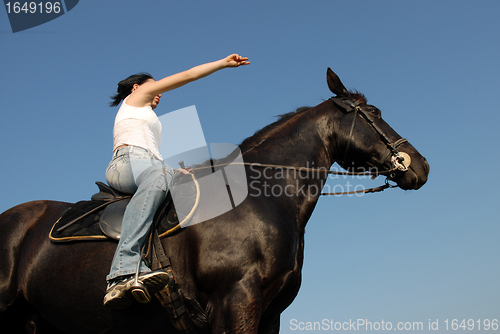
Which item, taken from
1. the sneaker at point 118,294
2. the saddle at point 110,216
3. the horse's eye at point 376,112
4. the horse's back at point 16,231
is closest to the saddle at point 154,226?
the saddle at point 110,216

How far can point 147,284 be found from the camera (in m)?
4.48

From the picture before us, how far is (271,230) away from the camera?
4863 millimetres

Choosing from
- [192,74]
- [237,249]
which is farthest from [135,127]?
[237,249]

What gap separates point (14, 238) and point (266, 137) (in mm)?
3675

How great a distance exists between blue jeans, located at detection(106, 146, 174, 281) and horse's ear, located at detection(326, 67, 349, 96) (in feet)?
9.23

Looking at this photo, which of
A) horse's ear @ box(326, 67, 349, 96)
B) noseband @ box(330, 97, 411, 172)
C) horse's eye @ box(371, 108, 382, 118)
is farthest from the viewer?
horse's ear @ box(326, 67, 349, 96)

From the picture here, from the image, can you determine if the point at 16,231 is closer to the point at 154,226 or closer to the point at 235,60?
the point at 154,226

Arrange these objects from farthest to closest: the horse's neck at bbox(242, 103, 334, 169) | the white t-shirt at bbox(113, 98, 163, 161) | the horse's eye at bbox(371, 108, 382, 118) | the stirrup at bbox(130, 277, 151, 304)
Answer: the horse's eye at bbox(371, 108, 382, 118)
the horse's neck at bbox(242, 103, 334, 169)
the white t-shirt at bbox(113, 98, 163, 161)
the stirrup at bbox(130, 277, 151, 304)

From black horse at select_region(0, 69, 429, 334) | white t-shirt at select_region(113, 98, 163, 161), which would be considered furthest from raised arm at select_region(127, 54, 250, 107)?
black horse at select_region(0, 69, 429, 334)

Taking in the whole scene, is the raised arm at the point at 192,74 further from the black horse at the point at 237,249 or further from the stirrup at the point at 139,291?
the stirrup at the point at 139,291

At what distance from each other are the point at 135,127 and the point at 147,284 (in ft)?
6.37

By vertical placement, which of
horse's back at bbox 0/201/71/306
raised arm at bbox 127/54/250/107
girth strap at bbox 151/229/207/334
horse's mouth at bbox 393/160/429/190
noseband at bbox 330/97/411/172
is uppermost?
raised arm at bbox 127/54/250/107

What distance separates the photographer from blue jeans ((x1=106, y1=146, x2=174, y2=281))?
15.0 ft

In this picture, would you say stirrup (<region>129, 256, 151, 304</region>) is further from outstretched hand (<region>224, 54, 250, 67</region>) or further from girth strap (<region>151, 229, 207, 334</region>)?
outstretched hand (<region>224, 54, 250, 67</region>)
